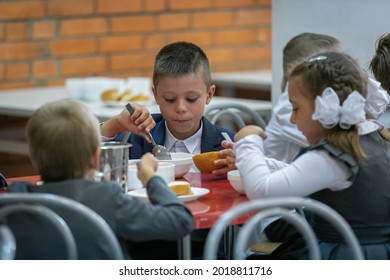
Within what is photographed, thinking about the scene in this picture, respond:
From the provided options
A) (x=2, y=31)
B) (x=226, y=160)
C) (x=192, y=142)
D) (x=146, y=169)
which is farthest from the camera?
(x=2, y=31)

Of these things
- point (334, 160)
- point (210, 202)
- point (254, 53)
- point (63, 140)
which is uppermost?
point (63, 140)

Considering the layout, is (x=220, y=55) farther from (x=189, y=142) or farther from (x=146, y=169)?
(x=146, y=169)

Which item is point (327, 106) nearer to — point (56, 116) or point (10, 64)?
point (56, 116)

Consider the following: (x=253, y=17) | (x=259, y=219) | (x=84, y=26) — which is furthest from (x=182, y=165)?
(x=253, y=17)

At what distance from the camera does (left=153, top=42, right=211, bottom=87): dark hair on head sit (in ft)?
9.46

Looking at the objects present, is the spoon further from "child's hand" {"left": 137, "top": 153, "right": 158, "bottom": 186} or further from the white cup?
"child's hand" {"left": 137, "top": 153, "right": 158, "bottom": 186}

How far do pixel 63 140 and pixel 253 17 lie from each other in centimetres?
409

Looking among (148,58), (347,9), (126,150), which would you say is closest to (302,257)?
(126,150)

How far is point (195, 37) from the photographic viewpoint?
5.62 m

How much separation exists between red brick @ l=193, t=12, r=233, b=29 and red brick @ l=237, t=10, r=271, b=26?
0.08 meters

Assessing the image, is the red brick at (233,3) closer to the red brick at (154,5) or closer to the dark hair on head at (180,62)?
the red brick at (154,5)

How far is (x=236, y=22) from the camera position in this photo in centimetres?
586

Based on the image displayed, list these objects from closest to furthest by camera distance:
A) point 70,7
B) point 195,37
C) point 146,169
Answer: point 146,169
point 70,7
point 195,37
